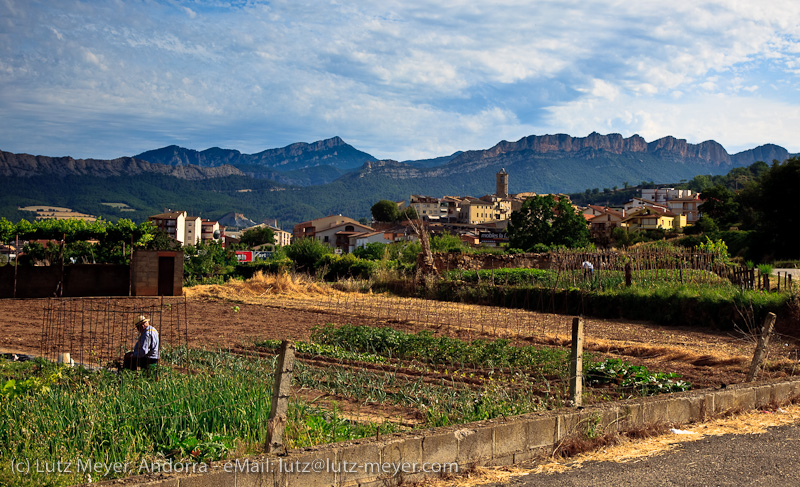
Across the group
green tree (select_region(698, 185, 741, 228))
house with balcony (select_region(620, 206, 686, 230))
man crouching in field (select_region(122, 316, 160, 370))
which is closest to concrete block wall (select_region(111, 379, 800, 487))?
man crouching in field (select_region(122, 316, 160, 370))

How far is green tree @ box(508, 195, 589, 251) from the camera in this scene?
57031 mm

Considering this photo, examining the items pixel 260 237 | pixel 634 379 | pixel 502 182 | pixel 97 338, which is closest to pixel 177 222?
pixel 260 237

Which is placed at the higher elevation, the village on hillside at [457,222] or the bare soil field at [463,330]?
the village on hillside at [457,222]

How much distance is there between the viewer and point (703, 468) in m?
5.38

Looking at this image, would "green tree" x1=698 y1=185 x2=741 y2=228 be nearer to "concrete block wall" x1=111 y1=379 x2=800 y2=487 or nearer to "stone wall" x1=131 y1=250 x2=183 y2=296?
"stone wall" x1=131 y1=250 x2=183 y2=296

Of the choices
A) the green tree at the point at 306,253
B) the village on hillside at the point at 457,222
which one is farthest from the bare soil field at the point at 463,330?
the village on hillside at the point at 457,222

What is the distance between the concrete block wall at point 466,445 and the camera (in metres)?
4.55

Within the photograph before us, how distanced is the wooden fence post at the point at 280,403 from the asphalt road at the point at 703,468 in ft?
5.51

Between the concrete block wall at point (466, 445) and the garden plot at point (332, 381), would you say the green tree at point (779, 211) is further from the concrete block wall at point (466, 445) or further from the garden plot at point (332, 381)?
the concrete block wall at point (466, 445)

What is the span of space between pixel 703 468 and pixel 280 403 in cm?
344

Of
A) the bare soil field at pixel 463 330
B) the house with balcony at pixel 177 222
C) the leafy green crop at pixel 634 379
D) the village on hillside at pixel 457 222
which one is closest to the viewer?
the leafy green crop at pixel 634 379

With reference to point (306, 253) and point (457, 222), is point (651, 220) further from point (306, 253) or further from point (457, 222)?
point (306, 253)

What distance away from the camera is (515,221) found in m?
59.8

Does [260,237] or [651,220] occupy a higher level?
[651,220]
